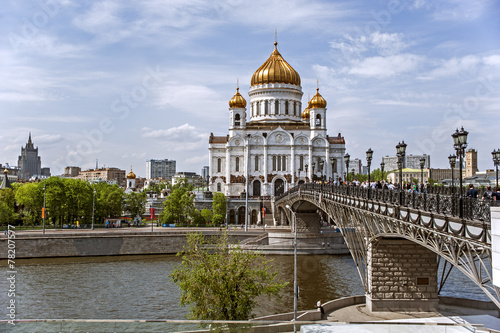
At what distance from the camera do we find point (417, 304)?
22.9m

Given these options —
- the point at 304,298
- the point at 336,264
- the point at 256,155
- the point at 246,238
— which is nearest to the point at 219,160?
the point at 256,155

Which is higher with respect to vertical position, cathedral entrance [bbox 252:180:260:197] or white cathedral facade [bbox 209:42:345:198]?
white cathedral facade [bbox 209:42:345:198]

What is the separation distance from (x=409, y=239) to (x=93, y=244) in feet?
121

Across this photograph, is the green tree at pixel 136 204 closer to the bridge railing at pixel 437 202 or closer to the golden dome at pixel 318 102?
the golden dome at pixel 318 102

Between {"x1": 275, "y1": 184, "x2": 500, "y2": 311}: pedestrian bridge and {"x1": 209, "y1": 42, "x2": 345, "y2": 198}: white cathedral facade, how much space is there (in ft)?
151

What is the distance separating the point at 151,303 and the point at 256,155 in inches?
2128

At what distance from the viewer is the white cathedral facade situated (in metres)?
79.8

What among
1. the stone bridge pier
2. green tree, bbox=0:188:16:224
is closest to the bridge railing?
the stone bridge pier

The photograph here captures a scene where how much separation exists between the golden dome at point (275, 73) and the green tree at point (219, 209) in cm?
2750

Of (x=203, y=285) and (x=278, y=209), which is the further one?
(x=278, y=209)

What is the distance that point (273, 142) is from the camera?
264 ft

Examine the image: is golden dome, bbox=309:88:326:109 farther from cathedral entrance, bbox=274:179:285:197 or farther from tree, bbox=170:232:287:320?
tree, bbox=170:232:287:320

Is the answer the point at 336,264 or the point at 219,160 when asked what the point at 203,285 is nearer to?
the point at 336,264

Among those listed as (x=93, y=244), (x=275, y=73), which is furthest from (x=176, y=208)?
(x=275, y=73)
